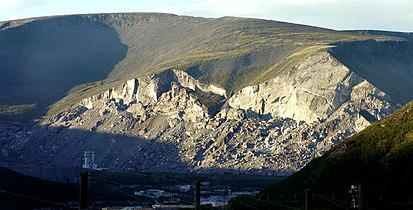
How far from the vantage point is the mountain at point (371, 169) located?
3529 inches

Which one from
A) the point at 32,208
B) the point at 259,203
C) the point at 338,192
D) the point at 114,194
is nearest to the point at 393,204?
the point at 338,192

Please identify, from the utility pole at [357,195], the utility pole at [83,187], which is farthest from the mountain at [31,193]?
the utility pole at [83,187]

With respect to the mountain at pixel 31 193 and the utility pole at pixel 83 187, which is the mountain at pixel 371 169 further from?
the mountain at pixel 31 193

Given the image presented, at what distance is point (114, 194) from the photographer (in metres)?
188

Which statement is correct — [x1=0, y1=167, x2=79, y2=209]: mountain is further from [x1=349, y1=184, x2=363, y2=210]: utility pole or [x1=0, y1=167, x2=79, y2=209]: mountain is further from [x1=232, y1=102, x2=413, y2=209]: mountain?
[x1=349, y1=184, x2=363, y2=210]: utility pole

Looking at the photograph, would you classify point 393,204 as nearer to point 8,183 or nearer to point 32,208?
point 32,208

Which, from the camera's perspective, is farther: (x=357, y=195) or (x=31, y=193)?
(x=31, y=193)

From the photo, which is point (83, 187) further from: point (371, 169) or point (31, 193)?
point (31, 193)

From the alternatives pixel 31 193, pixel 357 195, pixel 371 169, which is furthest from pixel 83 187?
pixel 31 193

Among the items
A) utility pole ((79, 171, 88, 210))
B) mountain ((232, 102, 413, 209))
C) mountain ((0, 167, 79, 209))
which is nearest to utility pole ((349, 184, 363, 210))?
mountain ((232, 102, 413, 209))

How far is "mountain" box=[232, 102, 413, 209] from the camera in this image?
294 ft

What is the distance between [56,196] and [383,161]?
87.2 m

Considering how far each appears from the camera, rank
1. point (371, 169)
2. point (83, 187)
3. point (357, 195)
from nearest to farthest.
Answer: point (83, 187) < point (357, 195) < point (371, 169)

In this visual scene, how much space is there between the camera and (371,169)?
96.7 m
